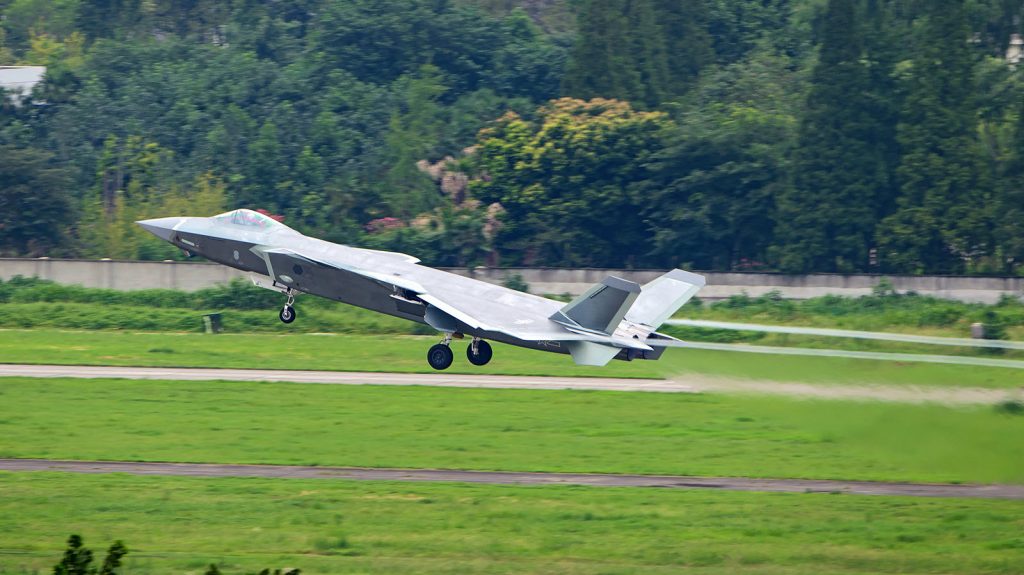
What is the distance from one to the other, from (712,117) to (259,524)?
50.0 meters

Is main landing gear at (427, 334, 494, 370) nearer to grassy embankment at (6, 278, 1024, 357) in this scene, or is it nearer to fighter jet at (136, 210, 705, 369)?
fighter jet at (136, 210, 705, 369)

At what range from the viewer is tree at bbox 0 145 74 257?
73.0 metres

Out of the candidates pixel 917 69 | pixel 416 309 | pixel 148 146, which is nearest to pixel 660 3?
pixel 917 69

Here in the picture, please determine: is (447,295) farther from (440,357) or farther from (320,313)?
(320,313)

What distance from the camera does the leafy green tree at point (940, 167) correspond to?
66.9 m

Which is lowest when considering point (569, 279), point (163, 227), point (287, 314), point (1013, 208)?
point (287, 314)

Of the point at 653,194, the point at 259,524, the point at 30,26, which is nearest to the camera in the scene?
the point at 259,524

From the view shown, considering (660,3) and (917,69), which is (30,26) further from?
(917,69)

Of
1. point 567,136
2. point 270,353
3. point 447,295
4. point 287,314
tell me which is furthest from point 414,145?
point 447,295

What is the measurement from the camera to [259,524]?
29703mm

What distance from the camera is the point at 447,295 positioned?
35625 mm

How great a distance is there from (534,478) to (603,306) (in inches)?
187

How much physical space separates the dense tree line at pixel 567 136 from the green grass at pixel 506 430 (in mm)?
27368

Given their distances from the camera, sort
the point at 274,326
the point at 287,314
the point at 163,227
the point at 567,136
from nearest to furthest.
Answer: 1. the point at 287,314
2. the point at 163,227
3. the point at 274,326
4. the point at 567,136
